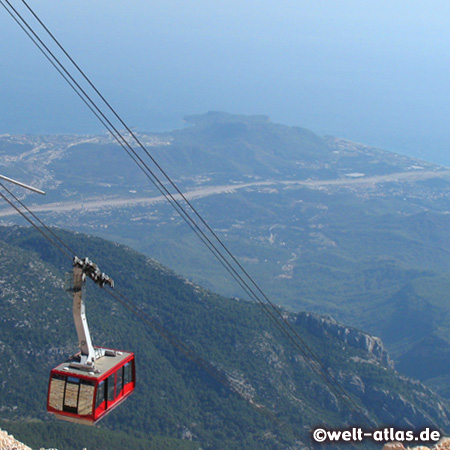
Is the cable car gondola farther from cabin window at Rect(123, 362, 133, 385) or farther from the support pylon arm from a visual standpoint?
cabin window at Rect(123, 362, 133, 385)

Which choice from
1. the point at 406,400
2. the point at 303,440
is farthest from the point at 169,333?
the point at 406,400

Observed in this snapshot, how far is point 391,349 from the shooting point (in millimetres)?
129375

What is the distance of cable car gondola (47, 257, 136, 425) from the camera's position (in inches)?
781

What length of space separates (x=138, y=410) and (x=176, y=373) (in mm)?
9623

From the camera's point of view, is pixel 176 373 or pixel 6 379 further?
pixel 176 373

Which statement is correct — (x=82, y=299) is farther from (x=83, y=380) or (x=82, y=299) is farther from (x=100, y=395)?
(x=100, y=395)

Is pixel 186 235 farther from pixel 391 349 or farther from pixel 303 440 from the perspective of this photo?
pixel 303 440

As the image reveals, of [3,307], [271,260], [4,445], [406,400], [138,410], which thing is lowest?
[271,260]

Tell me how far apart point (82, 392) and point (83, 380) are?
346 millimetres

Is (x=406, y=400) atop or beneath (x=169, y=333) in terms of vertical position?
beneath

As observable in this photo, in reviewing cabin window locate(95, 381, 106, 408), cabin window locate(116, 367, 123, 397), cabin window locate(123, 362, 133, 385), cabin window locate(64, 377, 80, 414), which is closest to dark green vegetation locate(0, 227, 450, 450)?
cabin window locate(123, 362, 133, 385)

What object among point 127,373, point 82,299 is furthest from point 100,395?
point 82,299

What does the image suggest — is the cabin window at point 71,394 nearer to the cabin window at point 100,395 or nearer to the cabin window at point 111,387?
the cabin window at point 100,395

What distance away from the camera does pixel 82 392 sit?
787 inches
